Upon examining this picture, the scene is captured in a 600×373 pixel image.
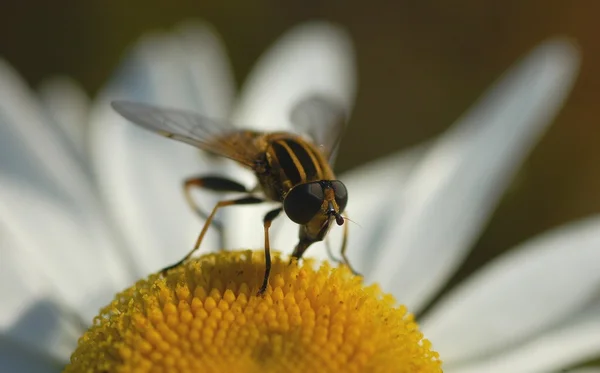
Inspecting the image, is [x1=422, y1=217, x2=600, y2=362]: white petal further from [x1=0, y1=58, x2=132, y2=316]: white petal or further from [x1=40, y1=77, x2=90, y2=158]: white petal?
[x1=40, y1=77, x2=90, y2=158]: white petal

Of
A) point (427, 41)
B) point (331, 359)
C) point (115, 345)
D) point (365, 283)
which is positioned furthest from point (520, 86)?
point (115, 345)

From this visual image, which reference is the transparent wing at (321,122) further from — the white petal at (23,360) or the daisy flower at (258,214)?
the white petal at (23,360)

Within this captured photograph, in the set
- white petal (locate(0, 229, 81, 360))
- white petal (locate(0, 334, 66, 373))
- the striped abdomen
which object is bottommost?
white petal (locate(0, 334, 66, 373))

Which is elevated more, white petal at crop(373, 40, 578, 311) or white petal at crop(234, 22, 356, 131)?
white petal at crop(234, 22, 356, 131)

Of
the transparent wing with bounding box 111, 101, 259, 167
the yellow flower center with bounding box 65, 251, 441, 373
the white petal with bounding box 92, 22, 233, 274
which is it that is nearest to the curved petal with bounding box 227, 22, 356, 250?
the white petal with bounding box 92, 22, 233, 274

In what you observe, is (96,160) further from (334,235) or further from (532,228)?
(532,228)
